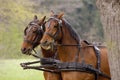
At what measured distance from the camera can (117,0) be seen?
17.9 ft

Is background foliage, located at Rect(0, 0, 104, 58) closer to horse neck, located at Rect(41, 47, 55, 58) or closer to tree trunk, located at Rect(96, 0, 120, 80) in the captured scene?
horse neck, located at Rect(41, 47, 55, 58)

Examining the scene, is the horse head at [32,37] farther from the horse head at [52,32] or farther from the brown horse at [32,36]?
the horse head at [52,32]

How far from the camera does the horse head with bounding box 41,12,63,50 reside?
816 centimetres

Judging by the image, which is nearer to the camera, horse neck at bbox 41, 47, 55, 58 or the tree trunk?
the tree trunk

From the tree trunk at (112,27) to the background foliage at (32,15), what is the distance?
3133 centimetres

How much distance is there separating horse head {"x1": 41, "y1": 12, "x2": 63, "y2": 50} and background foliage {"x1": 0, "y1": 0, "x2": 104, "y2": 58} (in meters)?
28.5

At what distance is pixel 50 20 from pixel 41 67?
1.04 metres

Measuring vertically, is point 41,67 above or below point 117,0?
below

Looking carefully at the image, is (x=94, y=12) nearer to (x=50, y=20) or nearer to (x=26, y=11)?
(x=26, y=11)

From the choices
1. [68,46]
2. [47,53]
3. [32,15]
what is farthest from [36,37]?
[32,15]

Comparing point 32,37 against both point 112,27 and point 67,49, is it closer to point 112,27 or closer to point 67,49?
point 67,49

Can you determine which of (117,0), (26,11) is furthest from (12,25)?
(117,0)

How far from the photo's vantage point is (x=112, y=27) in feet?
18.1

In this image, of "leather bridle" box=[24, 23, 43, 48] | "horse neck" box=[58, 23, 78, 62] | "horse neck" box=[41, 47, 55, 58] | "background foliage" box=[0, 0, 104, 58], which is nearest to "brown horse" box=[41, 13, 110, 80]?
"horse neck" box=[58, 23, 78, 62]
